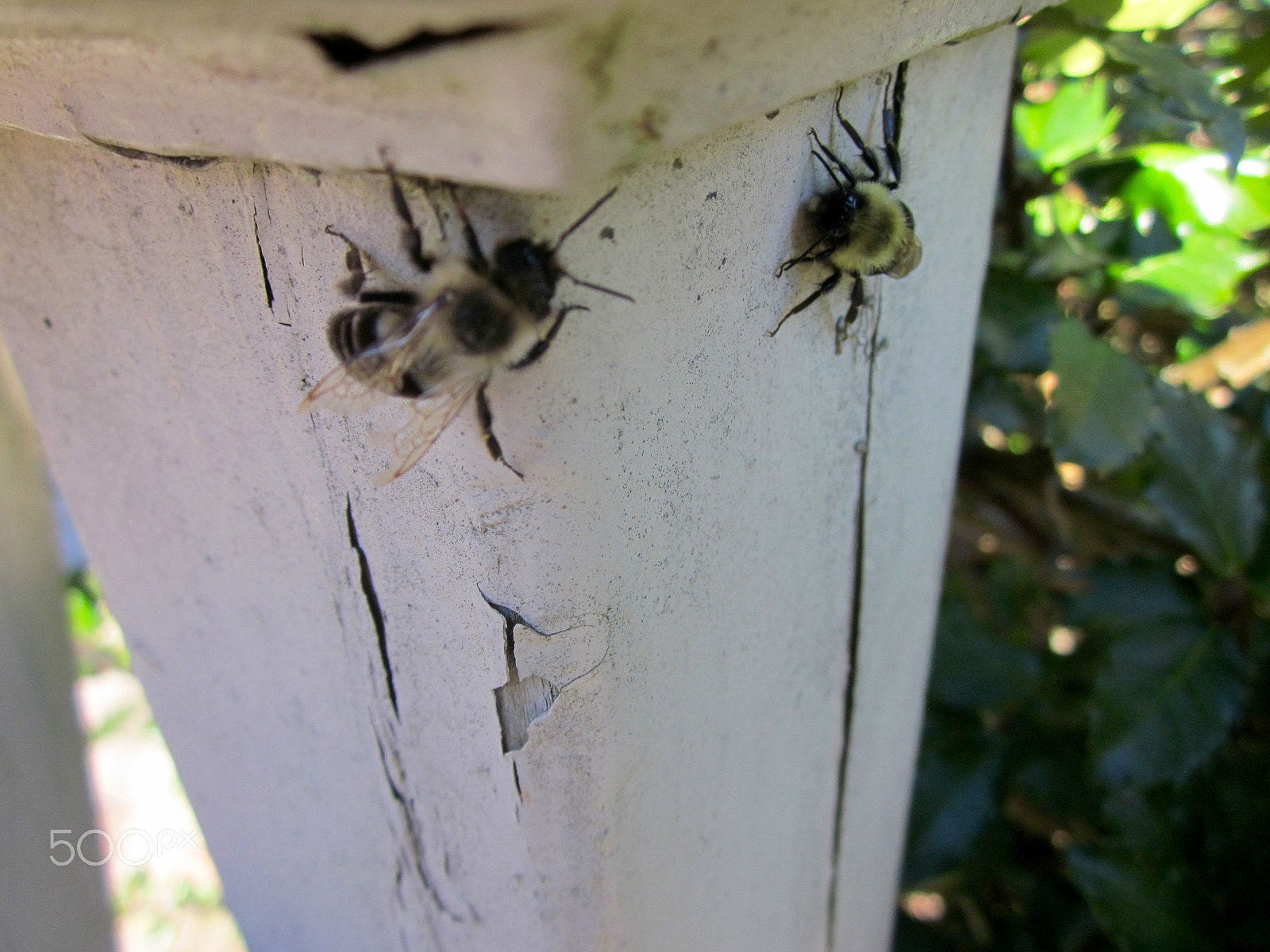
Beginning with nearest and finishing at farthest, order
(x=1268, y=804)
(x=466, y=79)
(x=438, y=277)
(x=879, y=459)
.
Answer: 1. (x=466, y=79)
2. (x=438, y=277)
3. (x=879, y=459)
4. (x=1268, y=804)

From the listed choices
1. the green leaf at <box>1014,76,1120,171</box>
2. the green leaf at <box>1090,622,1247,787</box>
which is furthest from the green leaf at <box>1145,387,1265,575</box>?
the green leaf at <box>1014,76,1120,171</box>

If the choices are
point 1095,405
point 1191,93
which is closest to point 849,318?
point 1191,93

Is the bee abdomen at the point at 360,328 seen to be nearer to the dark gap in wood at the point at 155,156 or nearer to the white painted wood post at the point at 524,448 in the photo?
the white painted wood post at the point at 524,448

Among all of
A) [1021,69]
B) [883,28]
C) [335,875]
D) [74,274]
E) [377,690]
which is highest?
[1021,69]

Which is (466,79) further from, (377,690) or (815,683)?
(815,683)

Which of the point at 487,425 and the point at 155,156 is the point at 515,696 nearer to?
the point at 487,425

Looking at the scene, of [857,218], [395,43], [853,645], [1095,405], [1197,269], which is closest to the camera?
[395,43]

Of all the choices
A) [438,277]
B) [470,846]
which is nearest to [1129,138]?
[438,277]
